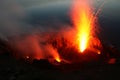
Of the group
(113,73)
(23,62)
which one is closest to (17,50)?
(23,62)

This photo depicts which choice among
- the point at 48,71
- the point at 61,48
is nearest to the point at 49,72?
the point at 48,71

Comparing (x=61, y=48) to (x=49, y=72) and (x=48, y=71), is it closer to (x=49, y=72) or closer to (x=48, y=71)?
(x=48, y=71)

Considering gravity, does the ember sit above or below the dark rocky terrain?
above

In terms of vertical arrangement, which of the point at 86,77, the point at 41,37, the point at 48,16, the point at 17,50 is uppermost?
the point at 48,16

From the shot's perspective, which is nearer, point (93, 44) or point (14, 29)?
point (93, 44)

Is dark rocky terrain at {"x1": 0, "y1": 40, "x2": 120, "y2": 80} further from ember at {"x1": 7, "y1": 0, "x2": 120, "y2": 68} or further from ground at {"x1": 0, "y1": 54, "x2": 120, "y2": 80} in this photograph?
ember at {"x1": 7, "y1": 0, "x2": 120, "y2": 68}

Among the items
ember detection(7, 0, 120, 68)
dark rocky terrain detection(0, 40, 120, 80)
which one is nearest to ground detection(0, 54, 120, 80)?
dark rocky terrain detection(0, 40, 120, 80)

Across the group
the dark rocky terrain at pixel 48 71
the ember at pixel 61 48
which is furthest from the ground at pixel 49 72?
the ember at pixel 61 48

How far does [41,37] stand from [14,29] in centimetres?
3075

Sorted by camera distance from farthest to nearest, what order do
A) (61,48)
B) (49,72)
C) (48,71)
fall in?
(61,48)
(48,71)
(49,72)

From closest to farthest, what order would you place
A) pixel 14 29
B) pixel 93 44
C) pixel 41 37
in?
1. pixel 93 44
2. pixel 41 37
3. pixel 14 29

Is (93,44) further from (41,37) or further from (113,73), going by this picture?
(113,73)

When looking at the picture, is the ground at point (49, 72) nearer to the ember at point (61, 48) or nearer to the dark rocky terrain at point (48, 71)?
the dark rocky terrain at point (48, 71)

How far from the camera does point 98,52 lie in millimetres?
59719
